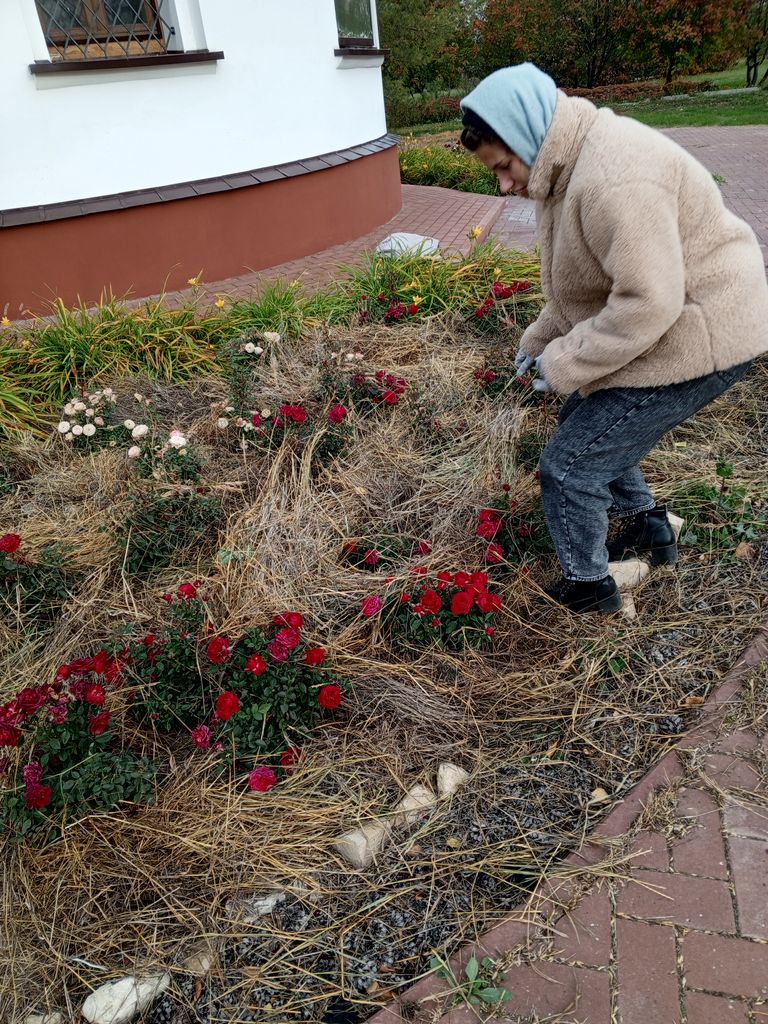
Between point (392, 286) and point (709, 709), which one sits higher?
point (392, 286)

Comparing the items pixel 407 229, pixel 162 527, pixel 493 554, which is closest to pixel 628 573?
pixel 493 554

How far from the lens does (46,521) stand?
10.3ft

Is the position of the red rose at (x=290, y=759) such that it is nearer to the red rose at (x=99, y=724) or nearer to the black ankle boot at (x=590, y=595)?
the red rose at (x=99, y=724)

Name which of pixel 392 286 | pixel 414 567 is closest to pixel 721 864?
pixel 414 567

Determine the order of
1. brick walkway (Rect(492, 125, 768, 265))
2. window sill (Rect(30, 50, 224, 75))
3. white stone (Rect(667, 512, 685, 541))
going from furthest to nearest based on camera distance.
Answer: brick walkway (Rect(492, 125, 768, 265)) → window sill (Rect(30, 50, 224, 75)) → white stone (Rect(667, 512, 685, 541))

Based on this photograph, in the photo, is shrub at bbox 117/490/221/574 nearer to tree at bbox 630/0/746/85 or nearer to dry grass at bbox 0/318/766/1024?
dry grass at bbox 0/318/766/1024

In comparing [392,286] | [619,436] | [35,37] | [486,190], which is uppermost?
[35,37]

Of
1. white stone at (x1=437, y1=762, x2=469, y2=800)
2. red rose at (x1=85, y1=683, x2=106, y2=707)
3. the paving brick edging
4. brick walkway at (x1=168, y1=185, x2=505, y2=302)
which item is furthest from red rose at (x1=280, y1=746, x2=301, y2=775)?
brick walkway at (x1=168, y1=185, x2=505, y2=302)

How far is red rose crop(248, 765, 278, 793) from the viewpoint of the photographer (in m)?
2.00

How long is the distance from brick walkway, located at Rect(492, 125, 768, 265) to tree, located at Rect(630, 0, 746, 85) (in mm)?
6282

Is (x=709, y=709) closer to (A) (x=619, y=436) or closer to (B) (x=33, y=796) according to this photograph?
(A) (x=619, y=436)

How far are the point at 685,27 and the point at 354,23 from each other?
1559 centimetres

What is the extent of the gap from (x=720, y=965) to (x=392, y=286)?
3.81 meters

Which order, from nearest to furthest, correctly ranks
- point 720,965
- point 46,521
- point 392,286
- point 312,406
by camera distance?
point 720,965
point 46,521
point 312,406
point 392,286
